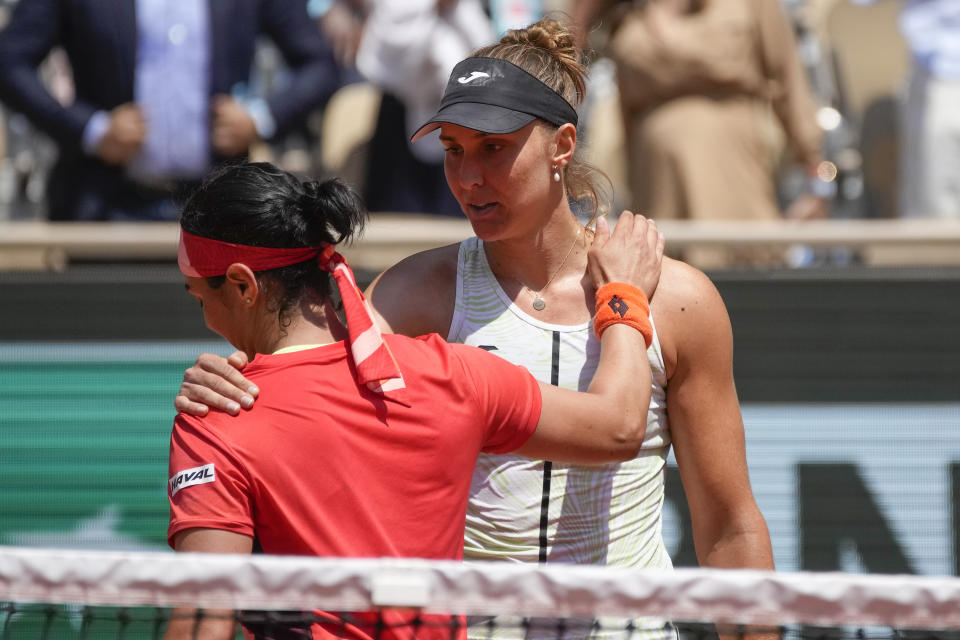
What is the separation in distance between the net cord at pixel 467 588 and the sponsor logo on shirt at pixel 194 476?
5.3 inches

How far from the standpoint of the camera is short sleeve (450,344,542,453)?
7.63ft

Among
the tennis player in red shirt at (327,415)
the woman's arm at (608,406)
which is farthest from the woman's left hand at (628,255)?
the tennis player in red shirt at (327,415)

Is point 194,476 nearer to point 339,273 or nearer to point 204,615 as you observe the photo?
point 204,615

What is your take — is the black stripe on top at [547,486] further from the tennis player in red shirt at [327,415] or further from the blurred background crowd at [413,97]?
the blurred background crowd at [413,97]

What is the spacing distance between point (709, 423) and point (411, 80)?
9.92ft

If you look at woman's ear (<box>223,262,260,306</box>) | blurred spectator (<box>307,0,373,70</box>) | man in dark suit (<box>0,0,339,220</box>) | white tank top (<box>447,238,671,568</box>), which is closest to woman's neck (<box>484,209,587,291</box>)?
white tank top (<box>447,238,671,568</box>)

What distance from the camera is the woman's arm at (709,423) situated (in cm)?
281

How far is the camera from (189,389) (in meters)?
2.21

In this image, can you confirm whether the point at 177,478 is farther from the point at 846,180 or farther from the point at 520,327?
the point at 846,180

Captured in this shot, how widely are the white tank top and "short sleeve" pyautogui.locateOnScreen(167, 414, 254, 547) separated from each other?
2.48 ft

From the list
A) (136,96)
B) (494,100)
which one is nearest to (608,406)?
(494,100)

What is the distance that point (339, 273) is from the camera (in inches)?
93.3

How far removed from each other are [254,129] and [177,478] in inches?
132

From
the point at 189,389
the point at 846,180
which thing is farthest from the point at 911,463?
the point at 189,389
